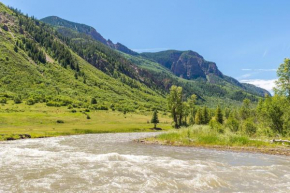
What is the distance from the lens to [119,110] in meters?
164

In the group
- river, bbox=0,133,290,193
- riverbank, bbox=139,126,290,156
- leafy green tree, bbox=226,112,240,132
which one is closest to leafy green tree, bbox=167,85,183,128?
leafy green tree, bbox=226,112,240,132

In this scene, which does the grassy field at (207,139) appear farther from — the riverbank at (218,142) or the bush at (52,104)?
the bush at (52,104)

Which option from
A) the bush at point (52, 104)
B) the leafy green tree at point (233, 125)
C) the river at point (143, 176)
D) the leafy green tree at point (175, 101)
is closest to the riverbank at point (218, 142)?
the river at point (143, 176)

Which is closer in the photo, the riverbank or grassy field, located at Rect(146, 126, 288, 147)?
the riverbank

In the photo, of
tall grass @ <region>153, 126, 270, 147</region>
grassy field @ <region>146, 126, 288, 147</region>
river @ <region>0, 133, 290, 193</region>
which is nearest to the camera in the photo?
river @ <region>0, 133, 290, 193</region>

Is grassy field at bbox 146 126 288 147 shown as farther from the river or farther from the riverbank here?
the river

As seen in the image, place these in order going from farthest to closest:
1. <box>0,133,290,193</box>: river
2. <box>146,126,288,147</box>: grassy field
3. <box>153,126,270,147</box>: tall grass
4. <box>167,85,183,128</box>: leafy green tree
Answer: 1. <box>167,85,183,128</box>: leafy green tree
2. <box>153,126,270,147</box>: tall grass
3. <box>146,126,288,147</box>: grassy field
4. <box>0,133,290,193</box>: river

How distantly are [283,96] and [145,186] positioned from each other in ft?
170

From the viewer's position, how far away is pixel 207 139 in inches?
1806

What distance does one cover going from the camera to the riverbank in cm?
3731

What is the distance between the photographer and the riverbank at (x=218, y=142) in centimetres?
3731

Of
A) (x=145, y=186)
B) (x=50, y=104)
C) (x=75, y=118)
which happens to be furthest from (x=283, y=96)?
(x=50, y=104)

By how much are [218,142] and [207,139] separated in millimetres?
2362

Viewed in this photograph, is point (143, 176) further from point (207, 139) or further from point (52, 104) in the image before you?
point (52, 104)
